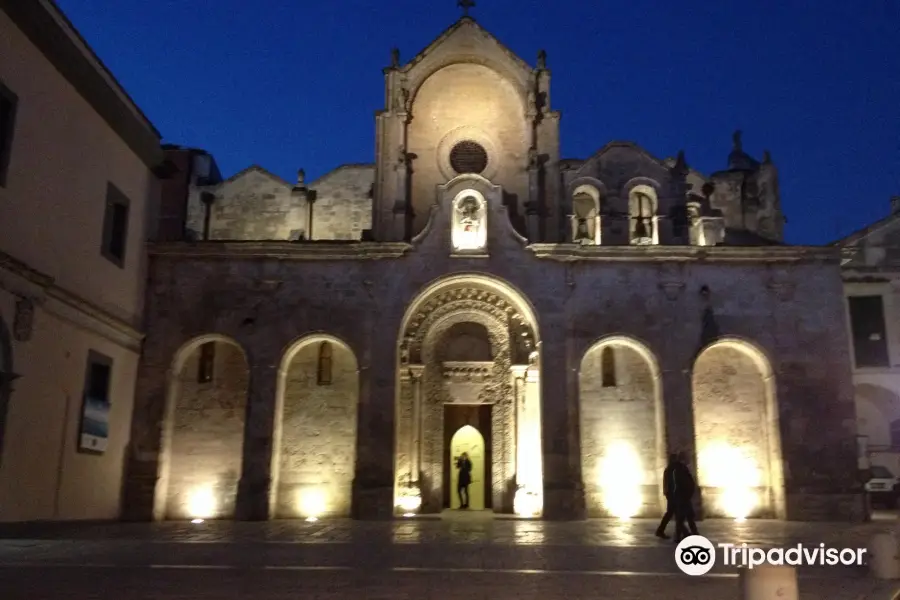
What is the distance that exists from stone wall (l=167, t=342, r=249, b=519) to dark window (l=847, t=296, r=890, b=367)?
2197 cm

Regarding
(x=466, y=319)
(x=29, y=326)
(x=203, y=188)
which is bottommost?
(x=29, y=326)

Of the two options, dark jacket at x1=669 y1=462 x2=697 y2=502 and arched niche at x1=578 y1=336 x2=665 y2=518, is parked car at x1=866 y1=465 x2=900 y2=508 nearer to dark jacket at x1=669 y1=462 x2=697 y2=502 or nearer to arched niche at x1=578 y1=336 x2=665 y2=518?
arched niche at x1=578 y1=336 x2=665 y2=518

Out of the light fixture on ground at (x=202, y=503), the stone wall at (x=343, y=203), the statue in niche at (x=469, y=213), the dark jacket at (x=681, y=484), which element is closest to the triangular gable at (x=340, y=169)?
the stone wall at (x=343, y=203)

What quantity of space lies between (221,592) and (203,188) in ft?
73.5

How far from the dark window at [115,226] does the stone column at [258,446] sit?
184 inches

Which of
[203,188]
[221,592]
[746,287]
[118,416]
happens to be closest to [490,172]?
[746,287]

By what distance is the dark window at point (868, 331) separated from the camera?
95.0 ft

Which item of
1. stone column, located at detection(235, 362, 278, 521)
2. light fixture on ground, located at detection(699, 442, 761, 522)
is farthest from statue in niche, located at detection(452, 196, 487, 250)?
light fixture on ground, located at detection(699, 442, 761, 522)

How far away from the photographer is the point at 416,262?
22.5 m

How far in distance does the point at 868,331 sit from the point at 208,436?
23.5 m

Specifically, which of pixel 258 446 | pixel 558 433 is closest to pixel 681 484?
pixel 558 433

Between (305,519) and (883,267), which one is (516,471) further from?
(883,267)

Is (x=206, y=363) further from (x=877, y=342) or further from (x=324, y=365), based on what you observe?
(x=877, y=342)

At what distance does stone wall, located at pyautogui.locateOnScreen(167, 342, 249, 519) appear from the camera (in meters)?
21.8
